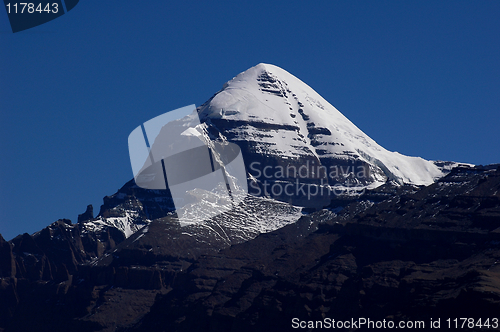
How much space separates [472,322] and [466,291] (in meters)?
6.59

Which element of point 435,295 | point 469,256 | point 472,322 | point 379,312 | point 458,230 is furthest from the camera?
point 458,230

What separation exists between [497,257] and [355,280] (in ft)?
89.4

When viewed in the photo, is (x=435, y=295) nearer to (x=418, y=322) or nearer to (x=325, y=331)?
(x=418, y=322)

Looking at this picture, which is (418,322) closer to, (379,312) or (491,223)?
(379,312)

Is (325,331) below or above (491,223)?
below

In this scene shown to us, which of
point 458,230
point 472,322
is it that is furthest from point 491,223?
point 472,322

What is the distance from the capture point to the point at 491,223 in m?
195

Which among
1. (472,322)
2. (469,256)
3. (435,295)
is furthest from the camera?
(469,256)

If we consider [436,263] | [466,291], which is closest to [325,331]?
[436,263]

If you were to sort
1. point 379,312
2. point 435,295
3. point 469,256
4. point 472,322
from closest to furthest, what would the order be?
point 472,322 → point 435,295 → point 379,312 → point 469,256

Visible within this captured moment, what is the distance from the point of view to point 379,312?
173 m

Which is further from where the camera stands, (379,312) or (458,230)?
(458,230)

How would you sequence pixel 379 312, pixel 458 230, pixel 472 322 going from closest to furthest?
pixel 472 322 < pixel 379 312 < pixel 458 230

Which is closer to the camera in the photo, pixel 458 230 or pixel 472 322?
pixel 472 322
